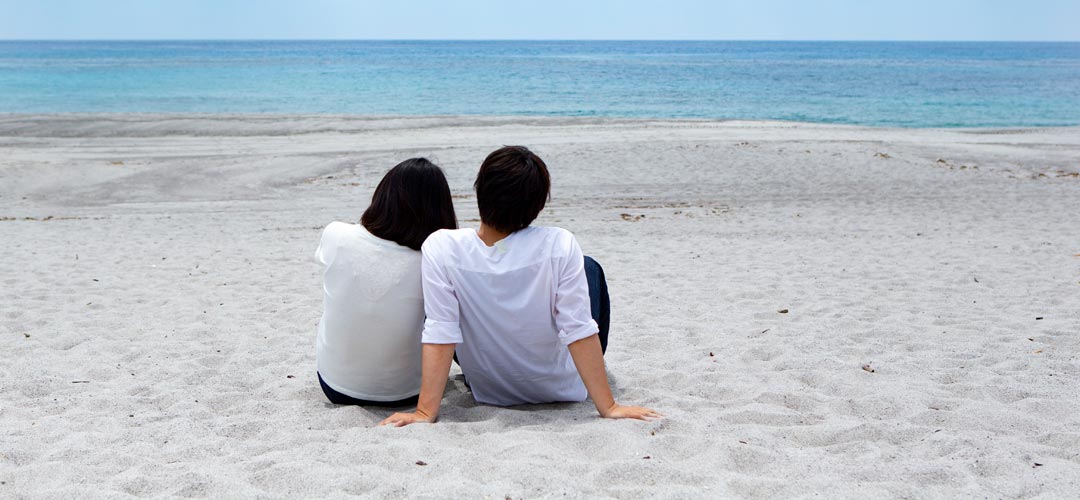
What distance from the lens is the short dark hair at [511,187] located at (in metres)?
3.16

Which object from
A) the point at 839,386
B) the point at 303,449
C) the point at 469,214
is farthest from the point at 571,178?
the point at 303,449

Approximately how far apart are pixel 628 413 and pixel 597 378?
205 mm

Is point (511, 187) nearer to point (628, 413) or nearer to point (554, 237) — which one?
point (554, 237)

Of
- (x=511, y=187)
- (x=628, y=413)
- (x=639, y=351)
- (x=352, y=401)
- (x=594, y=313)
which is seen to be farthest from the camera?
(x=639, y=351)

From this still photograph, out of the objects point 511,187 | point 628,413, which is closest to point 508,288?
point 511,187

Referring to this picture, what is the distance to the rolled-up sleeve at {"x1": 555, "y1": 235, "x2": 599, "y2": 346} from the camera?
337cm

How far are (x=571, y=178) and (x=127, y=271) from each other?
782 centimetres

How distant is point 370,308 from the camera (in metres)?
3.53

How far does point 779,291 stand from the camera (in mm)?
6426

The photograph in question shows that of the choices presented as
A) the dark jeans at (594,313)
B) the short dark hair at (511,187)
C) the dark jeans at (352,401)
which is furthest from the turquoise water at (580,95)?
the short dark hair at (511,187)

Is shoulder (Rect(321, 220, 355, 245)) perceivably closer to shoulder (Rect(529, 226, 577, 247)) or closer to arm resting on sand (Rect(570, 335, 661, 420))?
shoulder (Rect(529, 226, 577, 247))

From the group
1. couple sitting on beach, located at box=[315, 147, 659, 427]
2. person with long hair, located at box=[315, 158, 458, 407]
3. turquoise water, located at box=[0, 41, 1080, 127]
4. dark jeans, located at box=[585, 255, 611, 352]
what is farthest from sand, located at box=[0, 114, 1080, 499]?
turquoise water, located at box=[0, 41, 1080, 127]

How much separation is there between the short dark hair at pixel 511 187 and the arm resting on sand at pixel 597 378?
1.78ft

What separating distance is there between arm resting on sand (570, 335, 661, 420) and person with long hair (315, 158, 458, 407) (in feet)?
2.32
